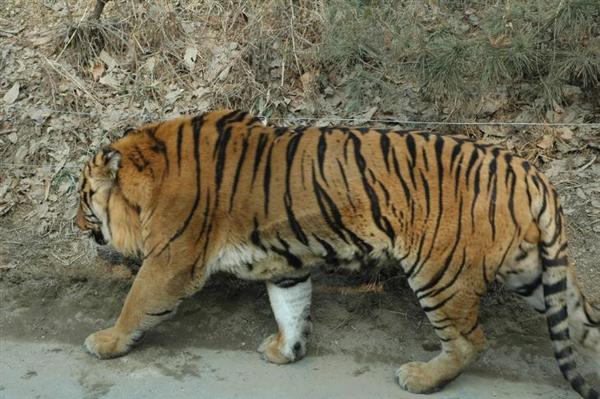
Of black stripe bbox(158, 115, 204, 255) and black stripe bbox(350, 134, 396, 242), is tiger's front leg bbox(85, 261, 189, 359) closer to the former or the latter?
black stripe bbox(158, 115, 204, 255)

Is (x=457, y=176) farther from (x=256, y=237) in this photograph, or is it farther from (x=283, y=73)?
(x=283, y=73)

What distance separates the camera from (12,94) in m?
6.47

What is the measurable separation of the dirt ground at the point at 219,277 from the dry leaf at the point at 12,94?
1 centimetres

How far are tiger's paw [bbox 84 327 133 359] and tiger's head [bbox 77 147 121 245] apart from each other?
0.61m

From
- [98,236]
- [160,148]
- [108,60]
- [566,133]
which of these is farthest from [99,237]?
[566,133]

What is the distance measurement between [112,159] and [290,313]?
1.46m

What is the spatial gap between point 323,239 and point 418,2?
312cm

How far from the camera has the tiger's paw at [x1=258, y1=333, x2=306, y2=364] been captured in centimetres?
462

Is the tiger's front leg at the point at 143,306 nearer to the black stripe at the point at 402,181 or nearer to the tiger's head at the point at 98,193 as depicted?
the tiger's head at the point at 98,193

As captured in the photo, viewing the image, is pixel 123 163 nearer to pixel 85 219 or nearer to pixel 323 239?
pixel 85 219

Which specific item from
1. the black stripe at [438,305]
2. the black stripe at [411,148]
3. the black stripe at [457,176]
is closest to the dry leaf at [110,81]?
the black stripe at [411,148]

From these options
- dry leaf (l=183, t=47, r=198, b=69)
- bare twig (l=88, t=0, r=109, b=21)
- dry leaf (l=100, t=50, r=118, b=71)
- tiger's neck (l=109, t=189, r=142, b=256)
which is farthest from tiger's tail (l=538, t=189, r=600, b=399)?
bare twig (l=88, t=0, r=109, b=21)

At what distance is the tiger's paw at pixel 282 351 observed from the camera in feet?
15.2

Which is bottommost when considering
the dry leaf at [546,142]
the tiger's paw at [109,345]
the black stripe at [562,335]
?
the tiger's paw at [109,345]
